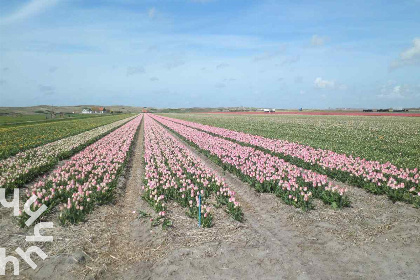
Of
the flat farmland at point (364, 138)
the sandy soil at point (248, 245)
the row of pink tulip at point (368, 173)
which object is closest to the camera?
the sandy soil at point (248, 245)

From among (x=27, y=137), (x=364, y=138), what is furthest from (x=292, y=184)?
(x=27, y=137)

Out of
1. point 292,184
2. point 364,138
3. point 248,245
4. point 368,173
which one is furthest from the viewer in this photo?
point 364,138

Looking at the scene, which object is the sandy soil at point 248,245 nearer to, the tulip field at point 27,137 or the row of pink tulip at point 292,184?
the row of pink tulip at point 292,184

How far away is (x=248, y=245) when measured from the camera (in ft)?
19.3

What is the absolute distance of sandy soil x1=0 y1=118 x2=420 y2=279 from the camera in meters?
4.95

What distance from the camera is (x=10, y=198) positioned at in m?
8.88

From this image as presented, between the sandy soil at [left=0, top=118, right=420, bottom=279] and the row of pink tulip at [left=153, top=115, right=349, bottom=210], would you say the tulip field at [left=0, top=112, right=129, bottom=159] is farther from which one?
the row of pink tulip at [left=153, top=115, right=349, bottom=210]

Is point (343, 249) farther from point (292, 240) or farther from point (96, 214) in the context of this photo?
point (96, 214)

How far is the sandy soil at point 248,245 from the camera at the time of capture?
4.95 metres

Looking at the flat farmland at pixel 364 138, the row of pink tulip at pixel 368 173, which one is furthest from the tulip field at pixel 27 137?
the flat farmland at pixel 364 138

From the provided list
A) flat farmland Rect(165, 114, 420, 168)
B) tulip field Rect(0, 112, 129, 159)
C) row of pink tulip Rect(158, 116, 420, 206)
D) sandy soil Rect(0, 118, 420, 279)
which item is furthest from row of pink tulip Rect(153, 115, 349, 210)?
tulip field Rect(0, 112, 129, 159)

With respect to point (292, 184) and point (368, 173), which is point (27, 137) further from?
point (368, 173)

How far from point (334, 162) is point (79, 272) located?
10240mm

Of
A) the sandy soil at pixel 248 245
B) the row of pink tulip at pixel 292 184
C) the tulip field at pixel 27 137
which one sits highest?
the tulip field at pixel 27 137
